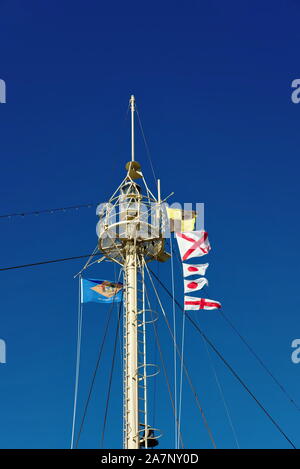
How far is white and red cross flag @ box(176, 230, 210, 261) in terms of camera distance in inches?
1190

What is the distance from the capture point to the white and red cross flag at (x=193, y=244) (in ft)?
99.1

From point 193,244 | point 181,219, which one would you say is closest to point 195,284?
point 193,244

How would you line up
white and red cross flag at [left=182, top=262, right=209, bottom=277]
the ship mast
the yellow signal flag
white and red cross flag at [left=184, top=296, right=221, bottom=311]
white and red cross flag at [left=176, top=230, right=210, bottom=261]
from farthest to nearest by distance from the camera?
the yellow signal flag
white and red cross flag at [left=176, top=230, right=210, bottom=261]
white and red cross flag at [left=182, top=262, right=209, bottom=277]
white and red cross flag at [left=184, top=296, right=221, bottom=311]
the ship mast

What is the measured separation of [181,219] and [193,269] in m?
2.92

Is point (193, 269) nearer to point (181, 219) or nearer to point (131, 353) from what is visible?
point (181, 219)

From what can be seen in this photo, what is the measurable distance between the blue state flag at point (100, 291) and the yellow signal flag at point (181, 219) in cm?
309

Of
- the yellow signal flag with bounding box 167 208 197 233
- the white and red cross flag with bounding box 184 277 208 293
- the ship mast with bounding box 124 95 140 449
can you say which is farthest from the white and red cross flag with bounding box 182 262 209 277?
the yellow signal flag with bounding box 167 208 197 233

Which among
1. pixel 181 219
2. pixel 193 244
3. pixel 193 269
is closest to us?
pixel 193 269

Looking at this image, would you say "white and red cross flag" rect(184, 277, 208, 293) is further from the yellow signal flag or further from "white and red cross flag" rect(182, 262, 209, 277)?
the yellow signal flag

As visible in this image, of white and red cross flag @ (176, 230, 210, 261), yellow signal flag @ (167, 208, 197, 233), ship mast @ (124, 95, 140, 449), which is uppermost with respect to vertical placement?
yellow signal flag @ (167, 208, 197, 233)

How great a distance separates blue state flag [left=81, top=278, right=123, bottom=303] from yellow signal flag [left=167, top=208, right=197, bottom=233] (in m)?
3.09

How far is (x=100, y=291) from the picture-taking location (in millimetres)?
31750

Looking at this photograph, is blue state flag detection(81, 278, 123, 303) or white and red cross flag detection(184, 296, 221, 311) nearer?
white and red cross flag detection(184, 296, 221, 311)

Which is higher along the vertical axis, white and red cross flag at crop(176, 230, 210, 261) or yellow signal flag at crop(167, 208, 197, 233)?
yellow signal flag at crop(167, 208, 197, 233)
